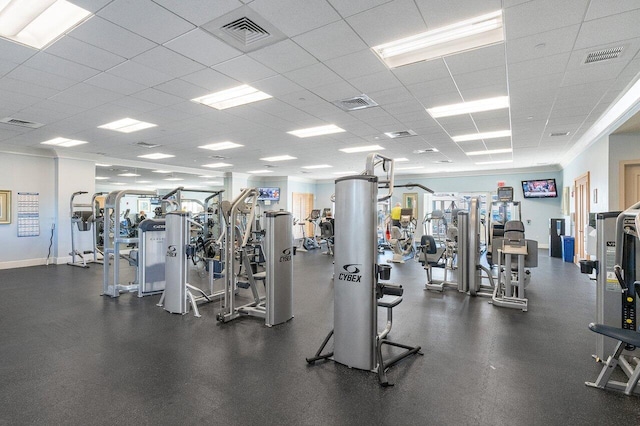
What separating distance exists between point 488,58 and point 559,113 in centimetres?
287

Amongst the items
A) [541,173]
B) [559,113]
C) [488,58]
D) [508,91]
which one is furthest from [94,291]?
[541,173]

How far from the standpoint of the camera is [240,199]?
4324mm

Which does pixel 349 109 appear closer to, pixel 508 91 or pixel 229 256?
pixel 508 91

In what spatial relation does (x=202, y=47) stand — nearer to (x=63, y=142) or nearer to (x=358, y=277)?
(x=358, y=277)

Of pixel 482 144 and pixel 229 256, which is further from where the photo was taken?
pixel 482 144

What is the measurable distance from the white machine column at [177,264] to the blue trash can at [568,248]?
9585 millimetres

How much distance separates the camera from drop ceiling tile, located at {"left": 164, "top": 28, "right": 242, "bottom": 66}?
3.08m

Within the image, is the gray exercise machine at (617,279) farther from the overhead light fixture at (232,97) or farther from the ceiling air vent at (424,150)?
the ceiling air vent at (424,150)

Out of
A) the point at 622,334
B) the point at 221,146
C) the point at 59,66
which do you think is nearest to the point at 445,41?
the point at 622,334

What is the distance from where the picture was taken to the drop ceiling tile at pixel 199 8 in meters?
2.56

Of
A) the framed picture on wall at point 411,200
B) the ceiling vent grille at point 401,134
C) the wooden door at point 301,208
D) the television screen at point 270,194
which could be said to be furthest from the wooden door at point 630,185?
the television screen at point 270,194

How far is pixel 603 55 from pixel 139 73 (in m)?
4.96

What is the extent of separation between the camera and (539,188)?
39.2ft

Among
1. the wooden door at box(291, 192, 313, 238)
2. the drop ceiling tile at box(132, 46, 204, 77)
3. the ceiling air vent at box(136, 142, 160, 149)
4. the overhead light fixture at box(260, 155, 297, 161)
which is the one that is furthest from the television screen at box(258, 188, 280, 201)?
the drop ceiling tile at box(132, 46, 204, 77)
